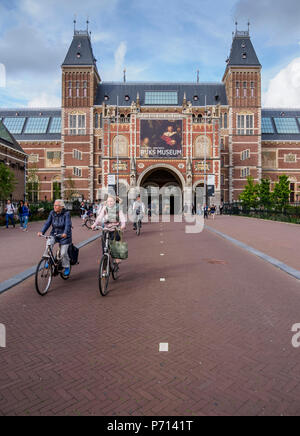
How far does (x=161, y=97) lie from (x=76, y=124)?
14.1 meters

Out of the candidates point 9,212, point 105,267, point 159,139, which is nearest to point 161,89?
point 159,139

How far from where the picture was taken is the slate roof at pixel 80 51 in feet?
159

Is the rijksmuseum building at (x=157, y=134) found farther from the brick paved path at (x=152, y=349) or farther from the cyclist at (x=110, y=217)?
the brick paved path at (x=152, y=349)

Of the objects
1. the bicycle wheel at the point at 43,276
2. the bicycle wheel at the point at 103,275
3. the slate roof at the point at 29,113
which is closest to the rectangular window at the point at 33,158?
the slate roof at the point at 29,113

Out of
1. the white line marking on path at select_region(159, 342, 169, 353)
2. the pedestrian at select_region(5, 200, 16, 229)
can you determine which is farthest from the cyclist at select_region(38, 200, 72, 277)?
the pedestrian at select_region(5, 200, 16, 229)

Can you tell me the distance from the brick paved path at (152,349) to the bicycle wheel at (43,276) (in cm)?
Answer: 16

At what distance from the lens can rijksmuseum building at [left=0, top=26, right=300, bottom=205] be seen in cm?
4434

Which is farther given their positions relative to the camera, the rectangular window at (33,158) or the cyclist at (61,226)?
the rectangular window at (33,158)

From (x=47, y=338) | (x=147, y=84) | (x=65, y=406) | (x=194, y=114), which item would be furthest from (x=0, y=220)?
(x=147, y=84)

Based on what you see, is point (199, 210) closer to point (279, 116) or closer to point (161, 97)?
point (161, 97)

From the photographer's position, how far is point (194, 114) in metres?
50.8

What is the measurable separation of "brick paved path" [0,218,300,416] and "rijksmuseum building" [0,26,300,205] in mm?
38665

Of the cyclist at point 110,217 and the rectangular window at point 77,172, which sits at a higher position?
the rectangular window at point 77,172
